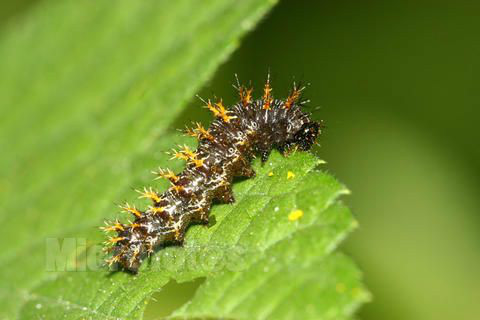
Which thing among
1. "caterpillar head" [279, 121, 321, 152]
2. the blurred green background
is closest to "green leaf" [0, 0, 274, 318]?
"caterpillar head" [279, 121, 321, 152]

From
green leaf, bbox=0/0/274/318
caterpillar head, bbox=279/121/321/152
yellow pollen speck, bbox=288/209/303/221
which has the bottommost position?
yellow pollen speck, bbox=288/209/303/221

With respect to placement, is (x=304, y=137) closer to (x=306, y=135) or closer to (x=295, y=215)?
(x=306, y=135)

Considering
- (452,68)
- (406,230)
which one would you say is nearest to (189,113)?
(406,230)

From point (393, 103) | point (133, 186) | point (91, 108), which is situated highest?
point (91, 108)

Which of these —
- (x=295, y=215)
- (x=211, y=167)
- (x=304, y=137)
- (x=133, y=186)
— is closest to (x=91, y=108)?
(x=133, y=186)

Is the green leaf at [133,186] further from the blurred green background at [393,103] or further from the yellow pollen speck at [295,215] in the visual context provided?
the blurred green background at [393,103]

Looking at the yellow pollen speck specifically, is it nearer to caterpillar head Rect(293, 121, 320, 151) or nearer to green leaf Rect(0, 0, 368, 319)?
green leaf Rect(0, 0, 368, 319)
